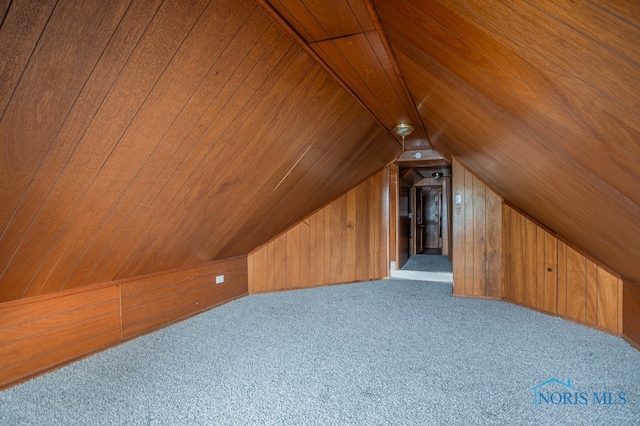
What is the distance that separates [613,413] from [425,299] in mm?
2467

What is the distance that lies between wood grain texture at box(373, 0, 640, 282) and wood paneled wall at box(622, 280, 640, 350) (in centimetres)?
14

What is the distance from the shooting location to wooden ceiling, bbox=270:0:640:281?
→ 35.2 inches

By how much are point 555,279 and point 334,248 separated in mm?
2610

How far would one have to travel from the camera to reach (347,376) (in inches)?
84.7

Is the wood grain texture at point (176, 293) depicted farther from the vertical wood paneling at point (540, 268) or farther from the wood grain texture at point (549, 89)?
the vertical wood paneling at point (540, 268)

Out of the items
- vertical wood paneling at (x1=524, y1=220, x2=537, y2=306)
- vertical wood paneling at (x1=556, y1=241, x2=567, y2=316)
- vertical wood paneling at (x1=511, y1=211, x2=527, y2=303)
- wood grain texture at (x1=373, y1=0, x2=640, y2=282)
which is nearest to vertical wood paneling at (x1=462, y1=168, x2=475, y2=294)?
vertical wood paneling at (x1=511, y1=211, x2=527, y2=303)

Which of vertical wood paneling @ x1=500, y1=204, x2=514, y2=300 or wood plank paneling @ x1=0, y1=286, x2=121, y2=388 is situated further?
vertical wood paneling @ x1=500, y1=204, x2=514, y2=300

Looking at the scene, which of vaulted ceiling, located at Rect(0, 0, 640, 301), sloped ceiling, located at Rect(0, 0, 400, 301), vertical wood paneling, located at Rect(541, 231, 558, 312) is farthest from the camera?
vertical wood paneling, located at Rect(541, 231, 558, 312)

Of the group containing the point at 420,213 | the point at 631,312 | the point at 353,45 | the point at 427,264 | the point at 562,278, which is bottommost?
the point at 427,264

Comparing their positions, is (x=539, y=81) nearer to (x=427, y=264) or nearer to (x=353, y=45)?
(x=353, y=45)

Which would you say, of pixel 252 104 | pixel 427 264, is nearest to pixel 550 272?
pixel 252 104

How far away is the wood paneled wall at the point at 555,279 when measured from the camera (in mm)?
2869

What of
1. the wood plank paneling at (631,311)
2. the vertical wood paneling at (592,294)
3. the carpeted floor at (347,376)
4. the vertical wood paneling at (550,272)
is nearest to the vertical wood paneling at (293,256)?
the carpeted floor at (347,376)

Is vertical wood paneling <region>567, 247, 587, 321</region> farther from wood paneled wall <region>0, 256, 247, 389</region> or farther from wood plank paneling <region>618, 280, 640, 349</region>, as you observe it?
wood paneled wall <region>0, 256, 247, 389</region>
